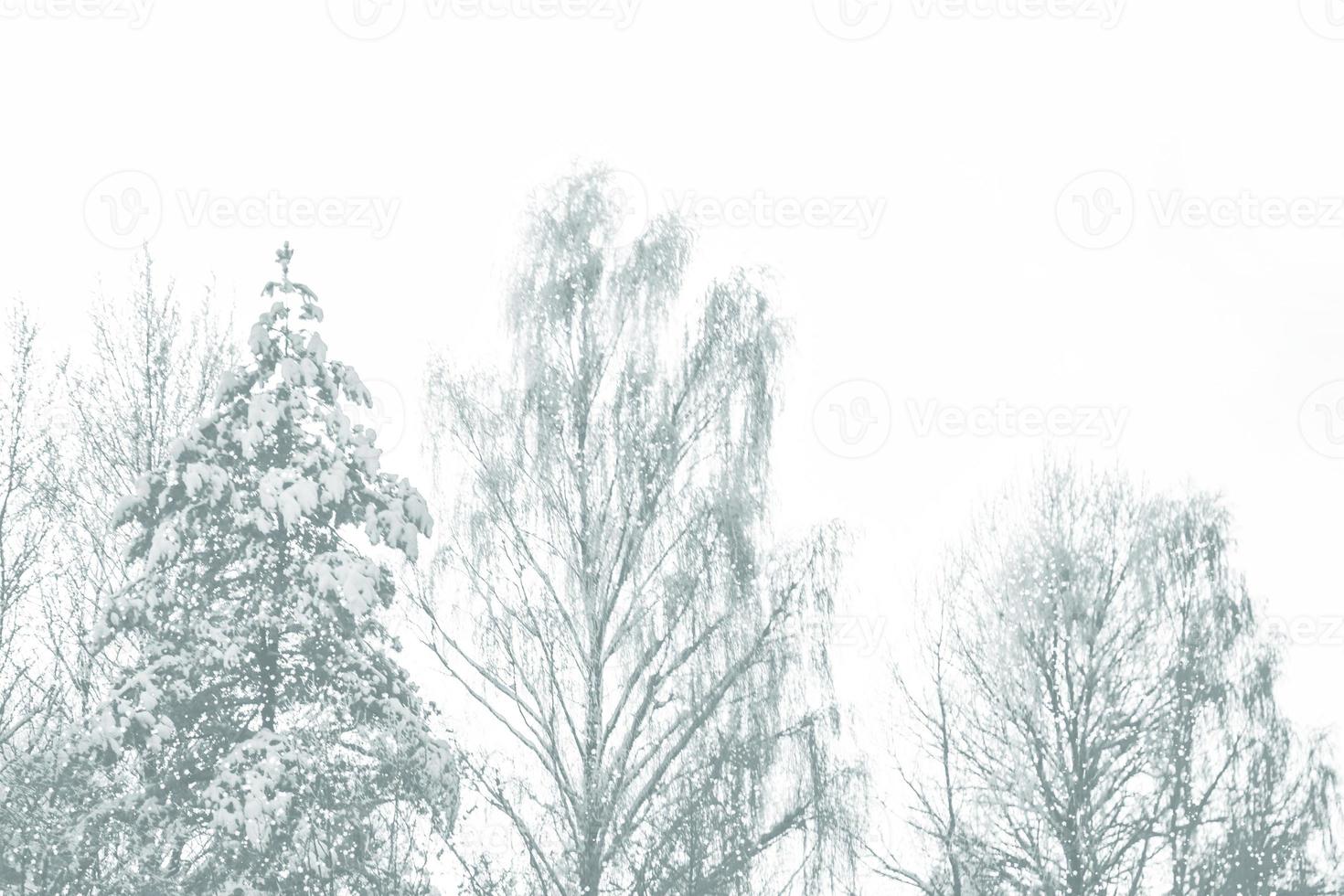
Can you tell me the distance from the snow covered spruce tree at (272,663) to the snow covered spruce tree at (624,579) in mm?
1626

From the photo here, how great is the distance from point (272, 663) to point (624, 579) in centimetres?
386

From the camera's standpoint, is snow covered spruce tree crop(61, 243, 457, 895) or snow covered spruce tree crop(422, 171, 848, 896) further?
snow covered spruce tree crop(422, 171, 848, 896)

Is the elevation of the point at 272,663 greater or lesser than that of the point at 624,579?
lesser

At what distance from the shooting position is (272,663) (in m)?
12.4

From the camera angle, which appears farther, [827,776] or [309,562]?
[827,776]

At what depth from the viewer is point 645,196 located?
51.8ft

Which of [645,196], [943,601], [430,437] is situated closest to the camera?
[430,437]

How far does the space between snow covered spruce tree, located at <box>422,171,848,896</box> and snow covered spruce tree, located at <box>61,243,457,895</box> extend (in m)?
1.63

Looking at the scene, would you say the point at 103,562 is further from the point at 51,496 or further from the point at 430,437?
the point at 430,437

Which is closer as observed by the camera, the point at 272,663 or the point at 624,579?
the point at 272,663

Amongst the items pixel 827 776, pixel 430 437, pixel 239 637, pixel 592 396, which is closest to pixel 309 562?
pixel 239 637

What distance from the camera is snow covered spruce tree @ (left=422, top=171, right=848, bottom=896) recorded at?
1367cm

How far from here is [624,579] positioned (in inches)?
571

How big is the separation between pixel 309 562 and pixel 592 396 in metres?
3.95
